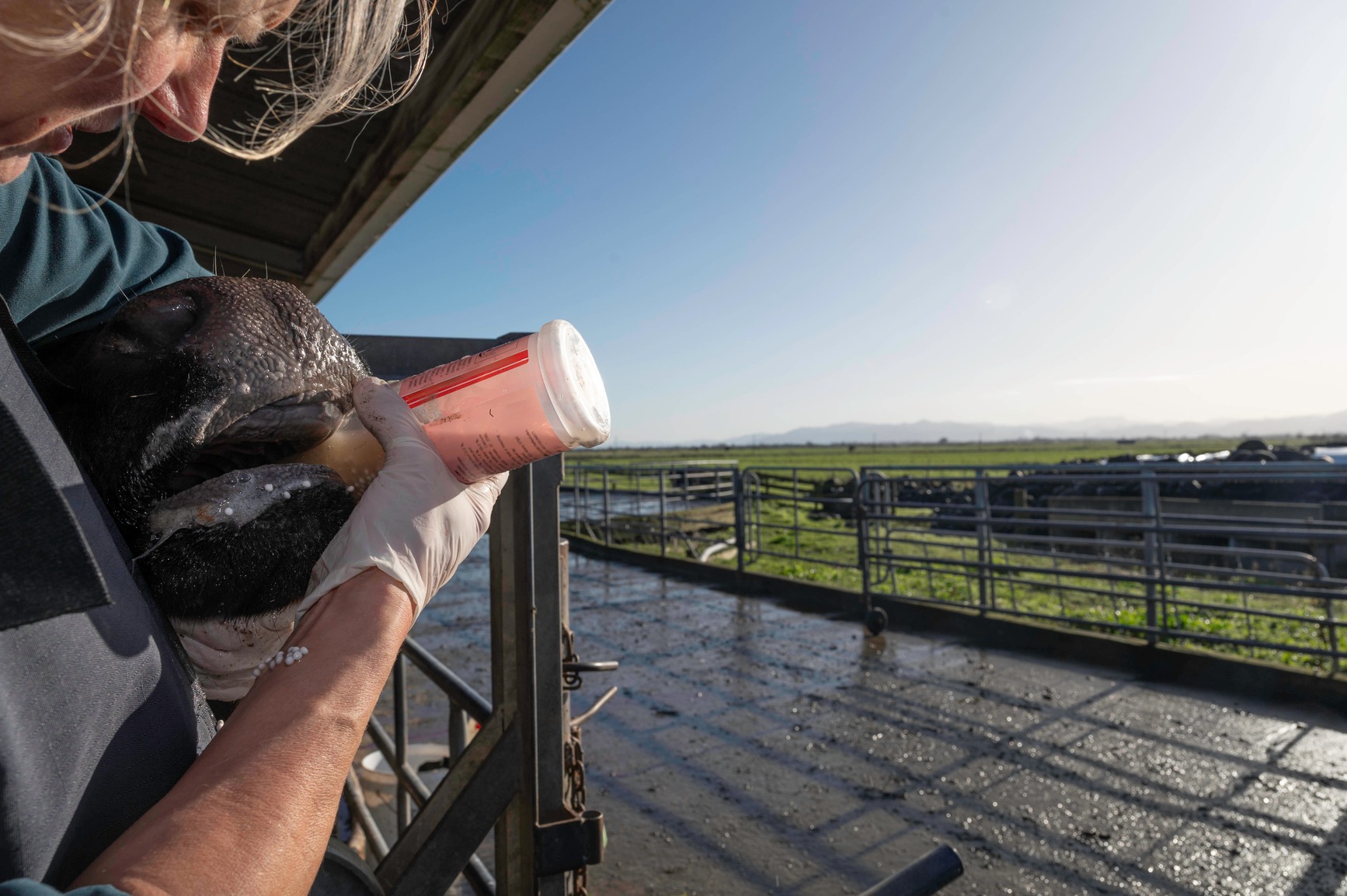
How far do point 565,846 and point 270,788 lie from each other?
1.10 m

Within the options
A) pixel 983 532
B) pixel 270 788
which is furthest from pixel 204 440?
pixel 983 532

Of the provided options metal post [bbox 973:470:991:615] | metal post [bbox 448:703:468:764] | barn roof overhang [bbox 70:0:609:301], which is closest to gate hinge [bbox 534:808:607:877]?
metal post [bbox 448:703:468:764]

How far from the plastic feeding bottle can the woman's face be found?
501mm

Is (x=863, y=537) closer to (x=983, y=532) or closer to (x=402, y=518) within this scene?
(x=983, y=532)

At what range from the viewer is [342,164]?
3.45 metres

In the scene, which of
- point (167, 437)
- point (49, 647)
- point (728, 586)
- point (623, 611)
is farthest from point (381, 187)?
point (728, 586)

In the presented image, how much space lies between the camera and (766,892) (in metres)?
3.14

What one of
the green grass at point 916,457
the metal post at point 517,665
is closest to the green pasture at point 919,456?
the green grass at point 916,457

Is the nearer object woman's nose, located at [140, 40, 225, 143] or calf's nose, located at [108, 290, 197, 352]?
woman's nose, located at [140, 40, 225, 143]

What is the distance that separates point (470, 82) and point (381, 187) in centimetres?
94

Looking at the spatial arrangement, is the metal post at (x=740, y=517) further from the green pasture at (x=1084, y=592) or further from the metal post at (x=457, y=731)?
the metal post at (x=457, y=731)

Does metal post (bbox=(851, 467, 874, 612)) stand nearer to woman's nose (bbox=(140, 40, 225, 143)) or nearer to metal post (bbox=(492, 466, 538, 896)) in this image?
metal post (bbox=(492, 466, 538, 896))

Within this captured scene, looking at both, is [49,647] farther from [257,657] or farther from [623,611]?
[623,611]

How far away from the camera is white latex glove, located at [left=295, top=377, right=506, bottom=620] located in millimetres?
949
